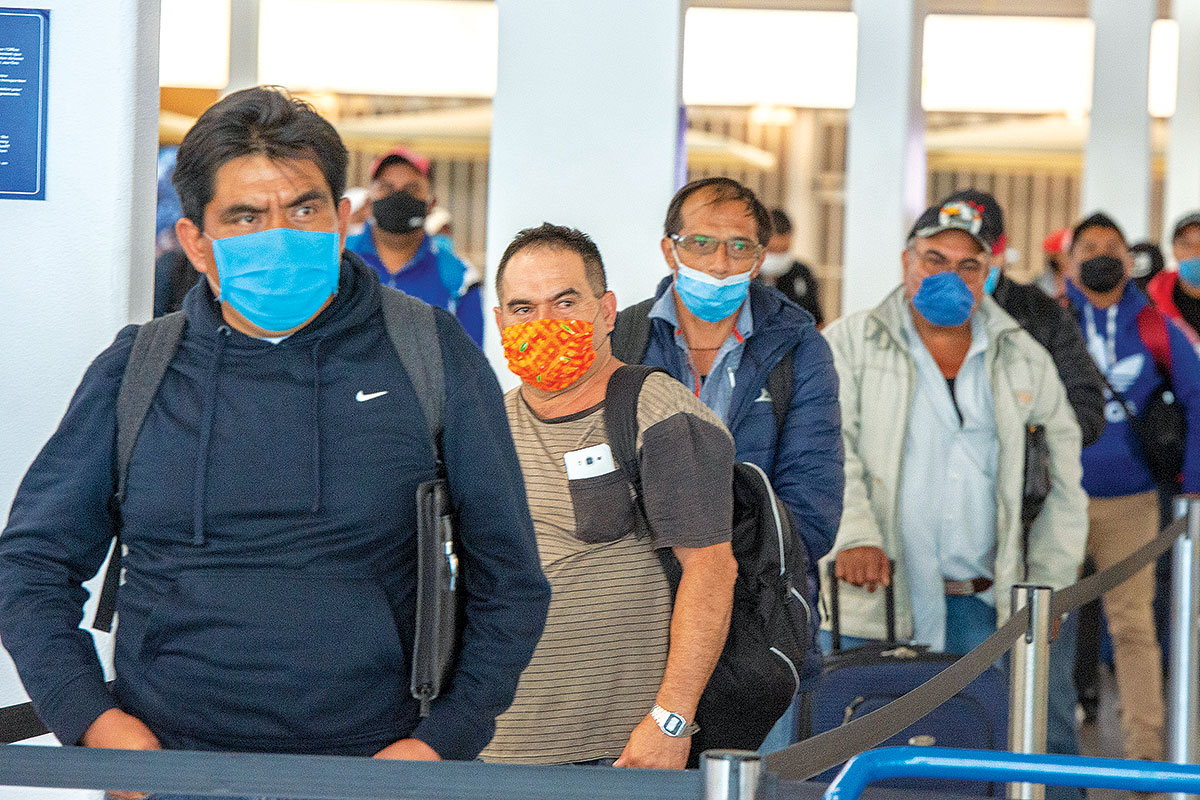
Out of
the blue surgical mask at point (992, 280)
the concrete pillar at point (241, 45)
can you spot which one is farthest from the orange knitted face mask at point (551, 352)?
the concrete pillar at point (241, 45)

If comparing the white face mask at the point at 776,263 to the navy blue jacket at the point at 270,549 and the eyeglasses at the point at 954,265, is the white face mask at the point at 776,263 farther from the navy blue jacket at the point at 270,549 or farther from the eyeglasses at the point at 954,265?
the navy blue jacket at the point at 270,549

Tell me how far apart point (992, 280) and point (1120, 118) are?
6.55 meters

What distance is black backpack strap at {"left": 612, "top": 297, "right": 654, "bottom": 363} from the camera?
3.70 metres

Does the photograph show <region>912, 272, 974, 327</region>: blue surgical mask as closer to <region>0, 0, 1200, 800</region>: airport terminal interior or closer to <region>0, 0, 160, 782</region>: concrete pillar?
<region>0, 0, 1200, 800</region>: airport terminal interior

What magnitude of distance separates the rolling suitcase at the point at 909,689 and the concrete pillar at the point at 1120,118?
299 inches

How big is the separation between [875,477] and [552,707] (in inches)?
77.2

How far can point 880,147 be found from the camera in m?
7.92

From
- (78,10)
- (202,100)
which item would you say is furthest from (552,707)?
(202,100)

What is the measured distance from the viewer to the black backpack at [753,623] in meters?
2.98

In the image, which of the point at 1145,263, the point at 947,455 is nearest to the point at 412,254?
the point at 947,455

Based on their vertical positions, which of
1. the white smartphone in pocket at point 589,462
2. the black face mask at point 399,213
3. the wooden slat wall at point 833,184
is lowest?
the white smartphone in pocket at point 589,462

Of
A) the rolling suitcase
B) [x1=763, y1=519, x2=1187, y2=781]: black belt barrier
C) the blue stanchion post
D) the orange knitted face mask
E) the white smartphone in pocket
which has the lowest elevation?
the rolling suitcase

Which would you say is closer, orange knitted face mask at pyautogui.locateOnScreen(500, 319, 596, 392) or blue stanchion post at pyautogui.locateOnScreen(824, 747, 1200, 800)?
blue stanchion post at pyautogui.locateOnScreen(824, 747, 1200, 800)

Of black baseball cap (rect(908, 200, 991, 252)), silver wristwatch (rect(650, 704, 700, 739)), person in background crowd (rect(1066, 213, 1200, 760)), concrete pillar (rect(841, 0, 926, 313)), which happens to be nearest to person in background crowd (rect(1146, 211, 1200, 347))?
concrete pillar (rect(841, 0, 926, 313))
